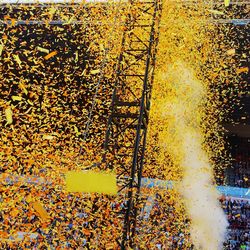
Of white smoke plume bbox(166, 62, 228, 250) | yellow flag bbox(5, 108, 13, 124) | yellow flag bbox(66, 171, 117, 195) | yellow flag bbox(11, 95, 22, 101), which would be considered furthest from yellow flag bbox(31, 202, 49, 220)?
yellow flag bbox(66, 171, 117, 195)

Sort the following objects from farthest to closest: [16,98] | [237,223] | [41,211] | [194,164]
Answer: [194,164], [16,98], [237,223], [41,211]

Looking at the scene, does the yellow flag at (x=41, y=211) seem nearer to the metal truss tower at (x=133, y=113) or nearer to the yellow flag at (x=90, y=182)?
the metal truss tower at (x=133, y=113)

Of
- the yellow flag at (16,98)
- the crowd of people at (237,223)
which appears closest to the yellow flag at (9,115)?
the yellow flag at (16,98)

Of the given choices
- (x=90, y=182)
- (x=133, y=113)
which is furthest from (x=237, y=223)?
(x=90, y=182)

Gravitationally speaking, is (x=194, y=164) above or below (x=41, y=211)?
above

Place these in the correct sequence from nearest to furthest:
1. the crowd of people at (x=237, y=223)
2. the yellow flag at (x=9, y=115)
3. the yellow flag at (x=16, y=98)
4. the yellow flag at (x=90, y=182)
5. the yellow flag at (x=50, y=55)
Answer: the yellow flag at (x=90, y=182) < the crowd of people at (x=237, y=223) < the yellow flag at (x=50, y=55) < the yellow flag at (x=16, y=98) < the yellow flag at (x=9, y=115)

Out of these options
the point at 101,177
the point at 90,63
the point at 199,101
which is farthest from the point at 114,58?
the point at 101,177

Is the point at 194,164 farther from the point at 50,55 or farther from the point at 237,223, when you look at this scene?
the point at 50,55

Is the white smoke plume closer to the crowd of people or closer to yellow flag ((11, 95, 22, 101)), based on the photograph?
the crowd of people

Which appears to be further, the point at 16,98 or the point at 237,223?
the point at 16,98
